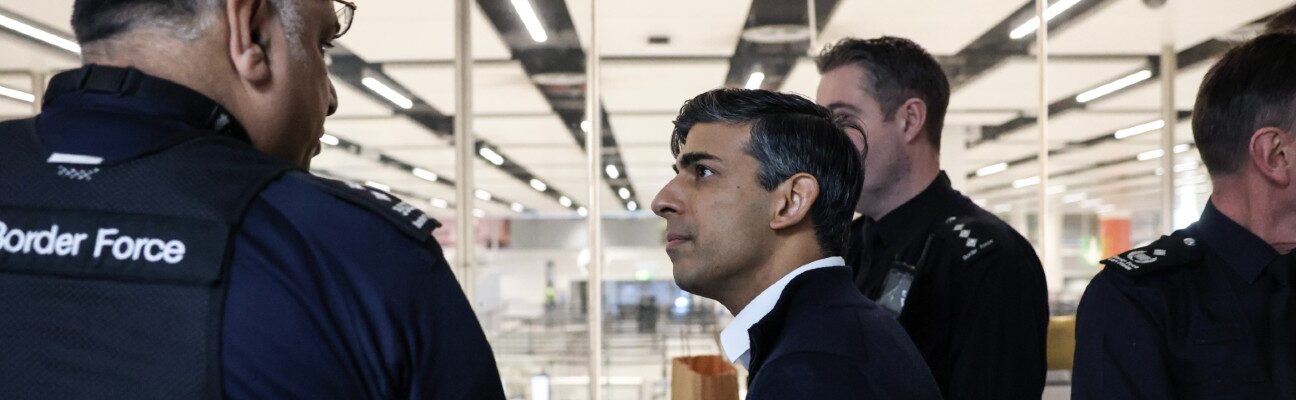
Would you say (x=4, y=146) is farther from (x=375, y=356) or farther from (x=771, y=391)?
(x=771, y=391)

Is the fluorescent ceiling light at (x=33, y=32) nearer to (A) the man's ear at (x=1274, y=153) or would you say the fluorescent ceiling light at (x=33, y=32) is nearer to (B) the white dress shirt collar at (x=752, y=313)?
(B) the white dress shirt collar at (x=752, y=313)

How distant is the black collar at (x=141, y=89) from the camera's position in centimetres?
84

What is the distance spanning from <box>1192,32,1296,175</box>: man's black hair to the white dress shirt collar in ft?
1.82

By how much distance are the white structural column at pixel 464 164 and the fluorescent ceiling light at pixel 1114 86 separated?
426 cm

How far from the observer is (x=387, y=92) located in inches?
245

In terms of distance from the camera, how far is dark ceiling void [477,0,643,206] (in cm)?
520

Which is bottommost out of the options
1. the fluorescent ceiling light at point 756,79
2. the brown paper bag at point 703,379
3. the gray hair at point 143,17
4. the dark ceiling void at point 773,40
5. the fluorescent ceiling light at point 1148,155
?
the brown paper bag at point 703,379

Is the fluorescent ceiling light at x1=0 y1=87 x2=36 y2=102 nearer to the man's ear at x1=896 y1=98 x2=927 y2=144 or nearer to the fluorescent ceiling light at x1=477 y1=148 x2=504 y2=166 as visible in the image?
the fluorescent ceiling light at x1=477 y1=148 x2=504 y2=166

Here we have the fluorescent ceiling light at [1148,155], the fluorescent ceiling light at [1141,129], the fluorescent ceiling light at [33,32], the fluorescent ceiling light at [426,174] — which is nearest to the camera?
the fluorescent ceiling light at [33,32]

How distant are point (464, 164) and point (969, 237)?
405cm

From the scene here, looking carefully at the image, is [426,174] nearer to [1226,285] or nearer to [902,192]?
[902,192]

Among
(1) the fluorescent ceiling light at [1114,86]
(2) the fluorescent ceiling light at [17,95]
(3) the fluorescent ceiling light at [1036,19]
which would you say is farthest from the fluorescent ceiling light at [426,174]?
(1) the fluorescent ceiling light at [1114,86]

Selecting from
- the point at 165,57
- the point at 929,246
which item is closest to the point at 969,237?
the point at 929,246

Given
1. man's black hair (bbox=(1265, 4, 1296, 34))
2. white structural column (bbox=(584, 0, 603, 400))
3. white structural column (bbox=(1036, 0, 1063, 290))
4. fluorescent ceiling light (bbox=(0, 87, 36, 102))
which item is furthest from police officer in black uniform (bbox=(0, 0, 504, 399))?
fluorescent ceiling light (bbox=(0, 87, 36, 102))
